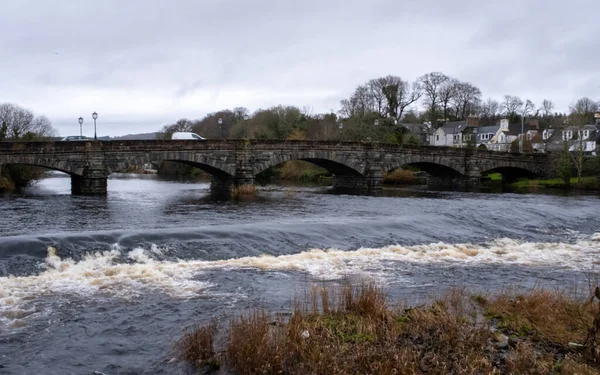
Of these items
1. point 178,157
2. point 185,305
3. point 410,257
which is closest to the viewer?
point 185,305

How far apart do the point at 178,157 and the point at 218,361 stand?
31.3 metres

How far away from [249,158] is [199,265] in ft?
87.5

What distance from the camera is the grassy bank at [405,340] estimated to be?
21.0 ft

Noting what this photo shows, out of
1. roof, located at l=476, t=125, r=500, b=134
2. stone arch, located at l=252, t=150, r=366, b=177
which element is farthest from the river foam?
roof, located at l=476, t=125, r=500, b=134

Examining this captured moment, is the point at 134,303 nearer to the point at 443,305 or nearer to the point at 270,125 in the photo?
the point at 443,305

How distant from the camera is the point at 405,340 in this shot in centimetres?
729

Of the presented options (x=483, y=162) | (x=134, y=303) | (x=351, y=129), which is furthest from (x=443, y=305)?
(x=351, y=129)

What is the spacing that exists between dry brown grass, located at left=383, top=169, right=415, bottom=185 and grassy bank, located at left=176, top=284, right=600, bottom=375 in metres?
51.0

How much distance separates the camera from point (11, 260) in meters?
12.7

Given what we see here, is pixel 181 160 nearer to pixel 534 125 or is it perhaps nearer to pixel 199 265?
pixel 199 265

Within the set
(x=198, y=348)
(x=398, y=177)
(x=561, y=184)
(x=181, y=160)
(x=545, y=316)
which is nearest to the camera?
(x=198, y=348)

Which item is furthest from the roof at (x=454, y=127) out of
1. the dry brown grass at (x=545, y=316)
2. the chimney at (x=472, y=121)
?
the dry brown grass at (x=545, y=316)

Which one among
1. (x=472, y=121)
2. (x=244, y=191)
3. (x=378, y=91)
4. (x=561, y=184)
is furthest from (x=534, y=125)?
(x=244, y=191)

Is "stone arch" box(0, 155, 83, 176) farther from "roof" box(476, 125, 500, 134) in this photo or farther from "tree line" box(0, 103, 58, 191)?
"roof" box(476, 125, 500, 134)
